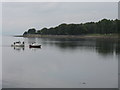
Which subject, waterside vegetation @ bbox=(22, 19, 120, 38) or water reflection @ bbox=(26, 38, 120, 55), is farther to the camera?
waterside vegetation @ bbox=(22, 19, 120, 38)

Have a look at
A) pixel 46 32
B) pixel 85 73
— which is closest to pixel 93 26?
pixel 46 32

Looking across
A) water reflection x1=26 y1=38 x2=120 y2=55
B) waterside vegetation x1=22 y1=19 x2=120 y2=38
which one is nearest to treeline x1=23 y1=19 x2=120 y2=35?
waterside vegetation x1=22 y1=19 x2=120 y2=38

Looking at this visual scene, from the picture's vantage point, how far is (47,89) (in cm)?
1719

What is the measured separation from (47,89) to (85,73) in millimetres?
7822

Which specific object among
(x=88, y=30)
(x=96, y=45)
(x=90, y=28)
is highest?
(x=90, y=28)

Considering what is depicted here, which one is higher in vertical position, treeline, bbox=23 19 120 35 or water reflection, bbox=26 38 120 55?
treeline, bbox=23 19 120 35

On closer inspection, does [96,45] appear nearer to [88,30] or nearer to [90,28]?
[90,28]

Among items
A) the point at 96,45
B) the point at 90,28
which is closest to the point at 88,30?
the point at 90,28

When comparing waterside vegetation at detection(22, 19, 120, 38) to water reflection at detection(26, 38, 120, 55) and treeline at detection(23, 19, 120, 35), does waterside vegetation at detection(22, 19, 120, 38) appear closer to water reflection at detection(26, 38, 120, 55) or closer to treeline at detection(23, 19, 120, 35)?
treeline at detection(23, 19, 120, 35)

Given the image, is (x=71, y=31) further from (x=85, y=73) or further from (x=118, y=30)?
(x=85, y=73)

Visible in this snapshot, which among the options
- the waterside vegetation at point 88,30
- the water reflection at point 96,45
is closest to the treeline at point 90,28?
the waterside vegetation at point 88,30

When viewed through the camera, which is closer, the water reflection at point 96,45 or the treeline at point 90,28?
the water reflection at point 96,45

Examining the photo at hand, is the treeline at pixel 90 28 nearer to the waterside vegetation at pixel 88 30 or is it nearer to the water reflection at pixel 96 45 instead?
the waterside vegetation at pixel 88 30

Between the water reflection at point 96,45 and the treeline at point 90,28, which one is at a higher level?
the treeline at point 90,28
